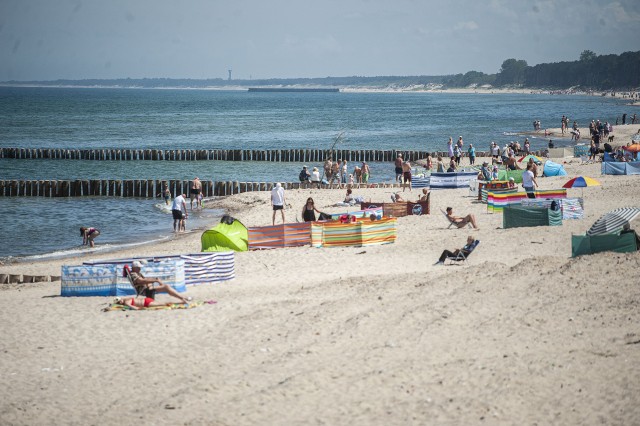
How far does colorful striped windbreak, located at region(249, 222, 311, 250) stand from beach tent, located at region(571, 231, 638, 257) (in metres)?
7.35

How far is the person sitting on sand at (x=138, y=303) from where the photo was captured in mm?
15094

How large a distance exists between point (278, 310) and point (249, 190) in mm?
24401

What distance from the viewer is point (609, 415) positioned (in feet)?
30.7

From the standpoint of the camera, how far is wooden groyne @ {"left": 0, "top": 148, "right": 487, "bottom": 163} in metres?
56.2

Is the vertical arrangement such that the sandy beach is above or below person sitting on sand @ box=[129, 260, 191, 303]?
below

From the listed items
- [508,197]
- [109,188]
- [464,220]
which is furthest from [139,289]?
[109,188]

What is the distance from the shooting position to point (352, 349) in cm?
1212

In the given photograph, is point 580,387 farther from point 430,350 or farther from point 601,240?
point 601,240

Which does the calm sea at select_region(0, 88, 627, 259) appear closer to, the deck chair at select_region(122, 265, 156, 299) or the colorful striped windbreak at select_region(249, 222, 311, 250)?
the colorful striped windbreak at select_region(249, 222, 311, 250)

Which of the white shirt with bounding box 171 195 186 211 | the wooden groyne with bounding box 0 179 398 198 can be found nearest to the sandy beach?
the white shirt with bounding box 171 195 186 211

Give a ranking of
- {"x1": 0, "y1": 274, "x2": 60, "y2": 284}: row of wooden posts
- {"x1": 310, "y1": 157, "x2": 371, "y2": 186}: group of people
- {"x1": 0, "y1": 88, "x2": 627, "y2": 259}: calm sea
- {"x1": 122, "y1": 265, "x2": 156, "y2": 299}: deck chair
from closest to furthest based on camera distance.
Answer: {"x1": 122, "y1": 265, "x2": 156, "y2": 299}: deck chair → {"x1": 0, "y1": 274, "x2": 60, "y2": 284}: row of wooden posts → {"x1": 0, "y1": 88, "x2": 627, "y2": 259}: calm sea → {"x1": 310, "y1": 157, "x2": 371, "y2": 186}: group of people

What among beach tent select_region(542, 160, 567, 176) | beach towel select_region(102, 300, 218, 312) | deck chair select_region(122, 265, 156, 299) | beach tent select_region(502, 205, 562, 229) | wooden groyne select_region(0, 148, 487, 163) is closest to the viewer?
beach towel select_region(102, 300, 218, 312)

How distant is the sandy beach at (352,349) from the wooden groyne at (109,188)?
832 inches

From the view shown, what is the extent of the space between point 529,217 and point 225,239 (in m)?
8.22
